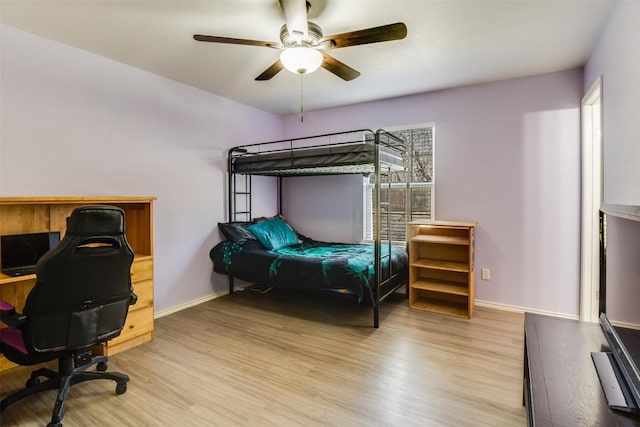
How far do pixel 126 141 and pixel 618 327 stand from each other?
363 cm

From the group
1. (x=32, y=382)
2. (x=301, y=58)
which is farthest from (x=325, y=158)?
(x=32, y=382)

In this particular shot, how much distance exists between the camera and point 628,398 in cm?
109

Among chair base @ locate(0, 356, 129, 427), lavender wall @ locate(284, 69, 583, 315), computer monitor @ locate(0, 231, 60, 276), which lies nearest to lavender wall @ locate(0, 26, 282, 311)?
computer monitor @ locate(0, 231, 60, 276)

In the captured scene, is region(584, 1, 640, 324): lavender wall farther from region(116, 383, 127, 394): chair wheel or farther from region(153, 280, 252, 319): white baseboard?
region(153, 280, 252, 319): white baseboard

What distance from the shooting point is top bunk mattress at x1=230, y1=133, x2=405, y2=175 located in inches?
122

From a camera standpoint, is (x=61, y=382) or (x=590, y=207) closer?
(x=61, y=382)

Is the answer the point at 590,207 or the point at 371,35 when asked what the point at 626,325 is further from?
the point at 590,207

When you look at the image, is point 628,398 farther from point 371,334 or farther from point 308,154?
point 308,154

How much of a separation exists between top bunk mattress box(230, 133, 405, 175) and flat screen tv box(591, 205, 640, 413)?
75.1 inches

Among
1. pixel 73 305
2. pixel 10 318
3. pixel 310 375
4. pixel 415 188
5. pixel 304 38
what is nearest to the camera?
pixel 10 318

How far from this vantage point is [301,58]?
2021mm

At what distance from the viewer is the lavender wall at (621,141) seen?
1208 mm

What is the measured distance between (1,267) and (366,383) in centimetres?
260

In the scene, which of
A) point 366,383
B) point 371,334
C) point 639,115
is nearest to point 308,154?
point 371,334
